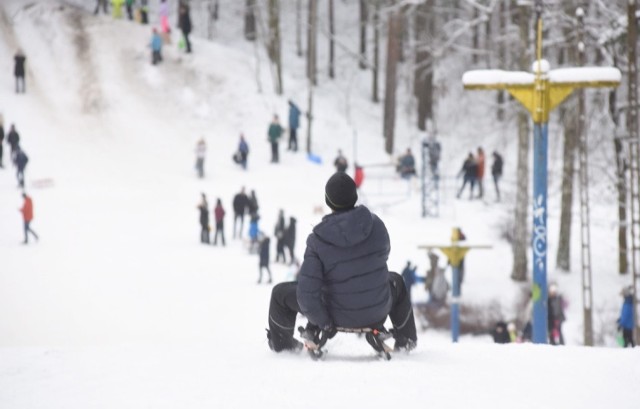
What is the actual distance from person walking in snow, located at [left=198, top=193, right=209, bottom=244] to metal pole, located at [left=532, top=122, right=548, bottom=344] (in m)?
13.1

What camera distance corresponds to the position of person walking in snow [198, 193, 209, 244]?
2425 cm

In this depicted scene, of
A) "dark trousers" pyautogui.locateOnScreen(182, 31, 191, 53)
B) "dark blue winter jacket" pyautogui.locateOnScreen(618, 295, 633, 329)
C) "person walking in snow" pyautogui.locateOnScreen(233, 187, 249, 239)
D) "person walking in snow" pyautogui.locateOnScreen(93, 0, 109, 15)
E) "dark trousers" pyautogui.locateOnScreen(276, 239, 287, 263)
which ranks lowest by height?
"dark trousers" pyautogui.locateOnScreen(276, 239, 287, 263)

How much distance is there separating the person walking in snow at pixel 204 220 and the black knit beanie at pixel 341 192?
18379 millimetres

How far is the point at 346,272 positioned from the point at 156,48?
111ft

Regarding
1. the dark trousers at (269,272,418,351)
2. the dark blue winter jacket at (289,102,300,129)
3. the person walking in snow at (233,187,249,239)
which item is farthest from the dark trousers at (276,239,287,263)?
the dark trousers at (269,272,418,351)

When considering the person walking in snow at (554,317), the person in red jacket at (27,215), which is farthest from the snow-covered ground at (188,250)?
the person walking in snow at (554,317)

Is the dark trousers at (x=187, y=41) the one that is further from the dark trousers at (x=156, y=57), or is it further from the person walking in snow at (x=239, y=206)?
the person walking in snow at (x=239, y=206)

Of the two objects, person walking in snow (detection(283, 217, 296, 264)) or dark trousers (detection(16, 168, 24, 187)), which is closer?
person walking in snow (detection(283, 217, 296, 264))

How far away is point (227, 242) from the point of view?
84.5ft

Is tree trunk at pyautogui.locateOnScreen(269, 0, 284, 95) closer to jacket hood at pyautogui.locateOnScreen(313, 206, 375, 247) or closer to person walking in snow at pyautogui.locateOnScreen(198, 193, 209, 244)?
person walking in snow at pyautogui.locateOnScreen(198, 193, 209, 244)

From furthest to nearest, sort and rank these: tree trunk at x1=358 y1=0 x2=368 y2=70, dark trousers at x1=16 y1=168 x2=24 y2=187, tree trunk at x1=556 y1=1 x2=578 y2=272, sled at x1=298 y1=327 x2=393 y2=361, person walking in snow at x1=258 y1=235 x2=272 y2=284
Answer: tree trunk at x1=358 y1=0 x2=368 y2=70, dark trousers at x1=16 y1=168 x2=24 y2=187, tree trunk at x1=556 y1=1 x2=578 y2=272, person walking in snow at x1=258 y1=235 x2=272 y2=284, sled at x1=298 y1=327 x2=393 y2=361

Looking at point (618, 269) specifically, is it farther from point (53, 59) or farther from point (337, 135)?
point (53, 59)

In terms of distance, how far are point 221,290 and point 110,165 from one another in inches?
498

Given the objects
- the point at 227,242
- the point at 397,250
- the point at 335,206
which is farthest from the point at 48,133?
the point at 335,206
